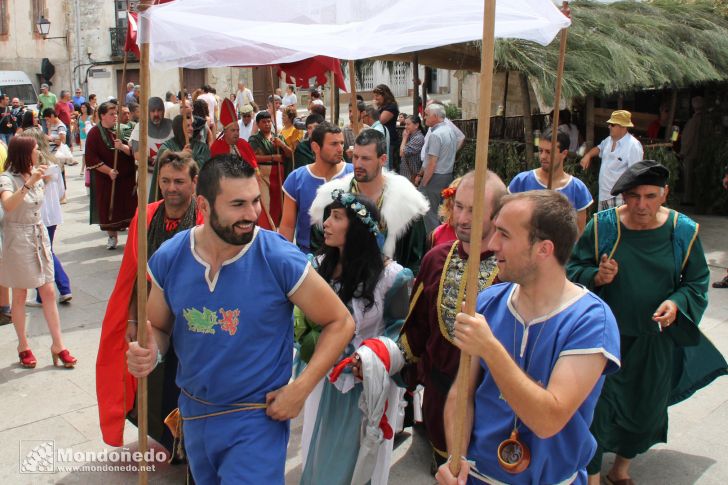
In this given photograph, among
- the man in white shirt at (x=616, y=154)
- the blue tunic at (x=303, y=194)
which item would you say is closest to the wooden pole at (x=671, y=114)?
the man in white shirt at (x=616, y=154)

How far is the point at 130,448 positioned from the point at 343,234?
83.8 inches

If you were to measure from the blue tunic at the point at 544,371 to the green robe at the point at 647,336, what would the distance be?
1684mm

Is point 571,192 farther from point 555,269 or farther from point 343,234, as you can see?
point 555,269

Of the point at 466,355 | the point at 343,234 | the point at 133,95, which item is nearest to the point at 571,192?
the point at 343,234

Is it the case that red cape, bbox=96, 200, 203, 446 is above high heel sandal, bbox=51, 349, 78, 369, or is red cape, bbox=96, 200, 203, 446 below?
above

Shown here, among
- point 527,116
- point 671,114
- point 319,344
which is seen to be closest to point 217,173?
point 319,344

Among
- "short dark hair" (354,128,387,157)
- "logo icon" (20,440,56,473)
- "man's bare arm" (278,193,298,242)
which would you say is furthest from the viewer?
"man's bare arm" (278,193,298,242)

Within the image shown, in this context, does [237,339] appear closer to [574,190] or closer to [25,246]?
[574,190]

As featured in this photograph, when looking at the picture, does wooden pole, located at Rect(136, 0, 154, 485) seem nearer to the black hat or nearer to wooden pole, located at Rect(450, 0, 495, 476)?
wooden pole, located at Rect(450, 0, 495, 476)

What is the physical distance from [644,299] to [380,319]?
1439 mm

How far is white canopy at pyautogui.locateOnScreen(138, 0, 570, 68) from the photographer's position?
442cm

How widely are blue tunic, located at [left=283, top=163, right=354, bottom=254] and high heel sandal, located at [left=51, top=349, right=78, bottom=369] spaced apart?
6.84ft

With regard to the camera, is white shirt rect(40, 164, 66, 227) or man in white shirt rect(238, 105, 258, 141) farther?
man in white shirt rect(238, 105, 258, 141)

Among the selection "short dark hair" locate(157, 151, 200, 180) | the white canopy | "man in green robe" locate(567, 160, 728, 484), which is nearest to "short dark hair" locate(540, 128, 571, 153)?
the white canopy
